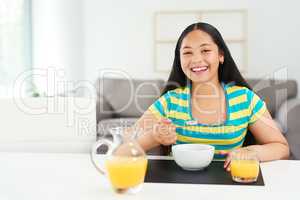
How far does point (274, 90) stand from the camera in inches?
161

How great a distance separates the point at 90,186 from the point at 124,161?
0.15 metres

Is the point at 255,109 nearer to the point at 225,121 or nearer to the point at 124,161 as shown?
the point at 225,121

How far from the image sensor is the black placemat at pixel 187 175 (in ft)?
3.82

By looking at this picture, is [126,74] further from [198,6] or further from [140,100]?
[198,6]

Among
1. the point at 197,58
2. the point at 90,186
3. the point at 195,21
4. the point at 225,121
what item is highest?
the point at 195,21

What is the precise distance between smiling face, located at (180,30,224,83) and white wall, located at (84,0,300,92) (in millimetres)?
3085

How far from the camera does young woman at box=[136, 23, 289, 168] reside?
5.25 feet

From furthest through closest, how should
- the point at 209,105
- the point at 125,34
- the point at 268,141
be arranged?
the point at 125,34, the point at 209,105, the point at 268,141

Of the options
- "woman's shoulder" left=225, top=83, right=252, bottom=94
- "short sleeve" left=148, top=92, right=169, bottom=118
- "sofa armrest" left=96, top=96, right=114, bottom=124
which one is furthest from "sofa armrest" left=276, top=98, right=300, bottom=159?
"sofa armrest" left=96, top=96, right=114, bottom=124

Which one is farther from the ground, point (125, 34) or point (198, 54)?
point (125, 34)

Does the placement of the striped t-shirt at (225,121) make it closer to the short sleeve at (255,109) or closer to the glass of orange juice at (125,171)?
the short sleeve at (255,109)

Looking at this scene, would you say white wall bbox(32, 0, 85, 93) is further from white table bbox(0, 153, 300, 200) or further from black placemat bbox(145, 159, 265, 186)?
black placemat bbox(145, 159, 265, 186)

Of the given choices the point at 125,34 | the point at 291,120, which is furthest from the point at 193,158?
the point at 125,34

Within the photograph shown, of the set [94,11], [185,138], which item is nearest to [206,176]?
[185,138]
